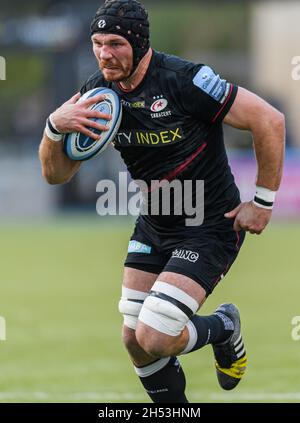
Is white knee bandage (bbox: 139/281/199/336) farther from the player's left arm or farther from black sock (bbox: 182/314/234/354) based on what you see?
the player's left arm

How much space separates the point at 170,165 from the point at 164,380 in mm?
1323

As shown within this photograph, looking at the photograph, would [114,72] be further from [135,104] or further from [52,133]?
[52,133]

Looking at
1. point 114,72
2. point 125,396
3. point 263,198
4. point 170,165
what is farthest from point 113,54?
point 125,396

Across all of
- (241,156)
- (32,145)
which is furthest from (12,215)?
(241,156)

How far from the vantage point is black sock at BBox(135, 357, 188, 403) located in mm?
6645

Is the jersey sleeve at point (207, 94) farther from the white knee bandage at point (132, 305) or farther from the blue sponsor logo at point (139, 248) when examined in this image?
the white knee bandage at point (132, 305)

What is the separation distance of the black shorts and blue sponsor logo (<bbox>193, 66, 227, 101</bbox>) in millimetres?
835

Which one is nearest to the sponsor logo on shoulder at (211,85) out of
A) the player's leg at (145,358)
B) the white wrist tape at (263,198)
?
the white wrist tape at (263,198)

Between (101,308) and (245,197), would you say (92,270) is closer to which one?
(101,308)

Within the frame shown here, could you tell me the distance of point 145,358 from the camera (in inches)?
261

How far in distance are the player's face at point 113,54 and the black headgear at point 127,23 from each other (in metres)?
0.03

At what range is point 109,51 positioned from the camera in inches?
245

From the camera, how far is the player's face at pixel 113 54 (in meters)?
6.21

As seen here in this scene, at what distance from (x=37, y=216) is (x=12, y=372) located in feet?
54.8
